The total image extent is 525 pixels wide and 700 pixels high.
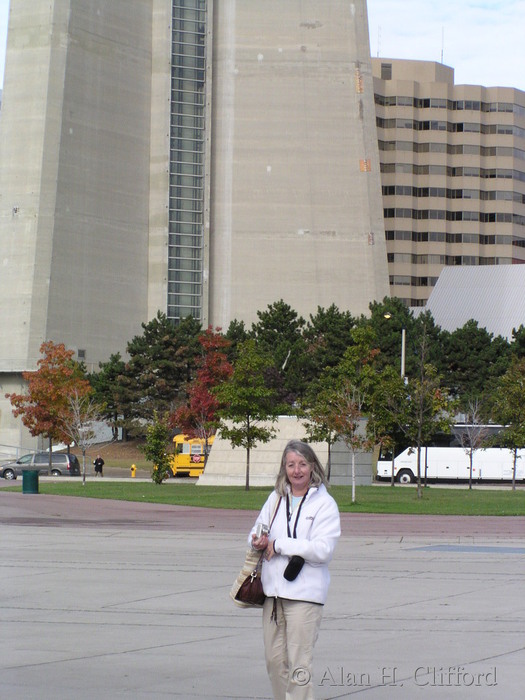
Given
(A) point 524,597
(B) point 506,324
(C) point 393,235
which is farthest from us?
(C) point 393,235

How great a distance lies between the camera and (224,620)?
12.8m

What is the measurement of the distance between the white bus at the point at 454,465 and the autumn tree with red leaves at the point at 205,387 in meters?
12.1

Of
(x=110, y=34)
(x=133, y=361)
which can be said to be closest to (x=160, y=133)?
(x=110, y=34)

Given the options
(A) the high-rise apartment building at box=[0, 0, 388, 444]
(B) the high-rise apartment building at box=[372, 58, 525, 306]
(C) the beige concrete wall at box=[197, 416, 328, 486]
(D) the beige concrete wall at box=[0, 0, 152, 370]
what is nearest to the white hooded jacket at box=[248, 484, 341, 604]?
(C) the beige concrete wall at box=[197, 416, 328, 486]

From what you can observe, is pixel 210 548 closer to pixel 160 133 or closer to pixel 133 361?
pixel 133 361

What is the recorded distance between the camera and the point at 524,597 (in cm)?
1447

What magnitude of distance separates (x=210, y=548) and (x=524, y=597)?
8.18 meters

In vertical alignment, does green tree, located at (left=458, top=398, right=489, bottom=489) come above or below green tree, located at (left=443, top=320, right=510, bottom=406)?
below

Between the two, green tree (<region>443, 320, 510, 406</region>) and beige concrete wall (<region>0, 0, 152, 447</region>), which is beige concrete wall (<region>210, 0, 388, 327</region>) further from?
green tree (<region>443, 320, 510, 406</region>)

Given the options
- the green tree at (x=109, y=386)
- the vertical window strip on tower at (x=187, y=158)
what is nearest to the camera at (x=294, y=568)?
the green tree at (x=109, y=386)

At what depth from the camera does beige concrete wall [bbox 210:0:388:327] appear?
9812 centimetres

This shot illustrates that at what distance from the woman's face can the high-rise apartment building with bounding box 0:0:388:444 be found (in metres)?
86.2

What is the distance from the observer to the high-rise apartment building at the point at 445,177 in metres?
130

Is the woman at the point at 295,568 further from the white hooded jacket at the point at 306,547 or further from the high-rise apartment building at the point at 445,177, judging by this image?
the high-rise apartment building at the point at 445,177
